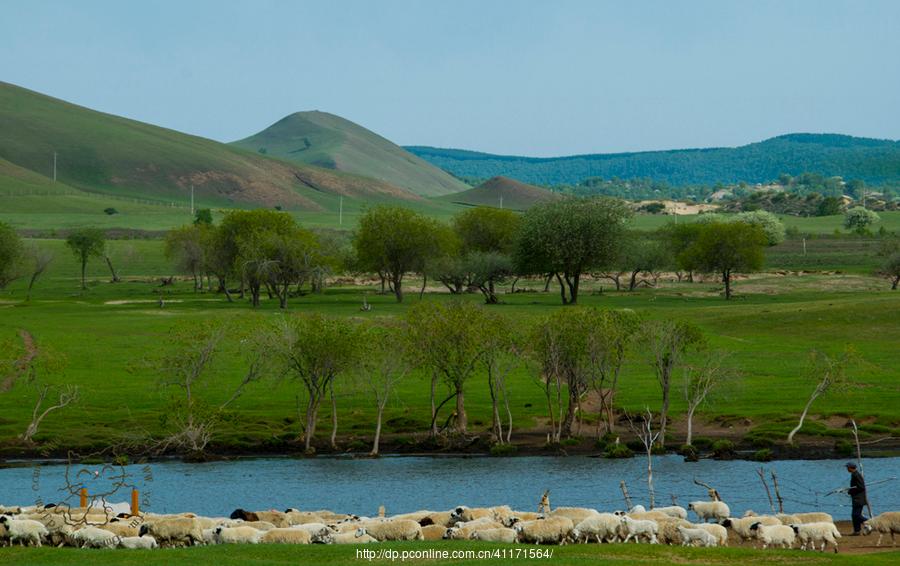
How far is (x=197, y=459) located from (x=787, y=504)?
97.8 ft

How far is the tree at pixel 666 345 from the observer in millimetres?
61625

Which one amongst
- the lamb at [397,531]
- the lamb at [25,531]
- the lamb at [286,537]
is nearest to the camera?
the lamb at [25,531]

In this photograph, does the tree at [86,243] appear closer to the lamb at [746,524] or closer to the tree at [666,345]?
the tree at [666,345]

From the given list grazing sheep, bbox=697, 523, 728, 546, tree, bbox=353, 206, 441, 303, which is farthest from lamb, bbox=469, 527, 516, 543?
tree, bbox=353, 206, 441, 303

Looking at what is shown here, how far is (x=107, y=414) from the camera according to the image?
68188 millimetres

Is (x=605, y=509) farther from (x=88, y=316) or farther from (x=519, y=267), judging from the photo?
(x=519, y=267)

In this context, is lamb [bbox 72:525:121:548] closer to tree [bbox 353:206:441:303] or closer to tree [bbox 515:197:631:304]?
tree [bbox 515:197:631:304]

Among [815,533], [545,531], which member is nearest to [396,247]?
[545,531]

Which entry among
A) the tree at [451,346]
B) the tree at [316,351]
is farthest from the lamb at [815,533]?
the tree at [316,351]

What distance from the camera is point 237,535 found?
116ft

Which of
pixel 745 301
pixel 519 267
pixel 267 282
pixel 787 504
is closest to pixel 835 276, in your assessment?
pixel 745 301

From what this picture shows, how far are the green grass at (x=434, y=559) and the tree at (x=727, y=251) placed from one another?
107m

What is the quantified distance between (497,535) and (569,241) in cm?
9853

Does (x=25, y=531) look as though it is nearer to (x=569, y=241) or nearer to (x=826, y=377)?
(x=826, y=377)
